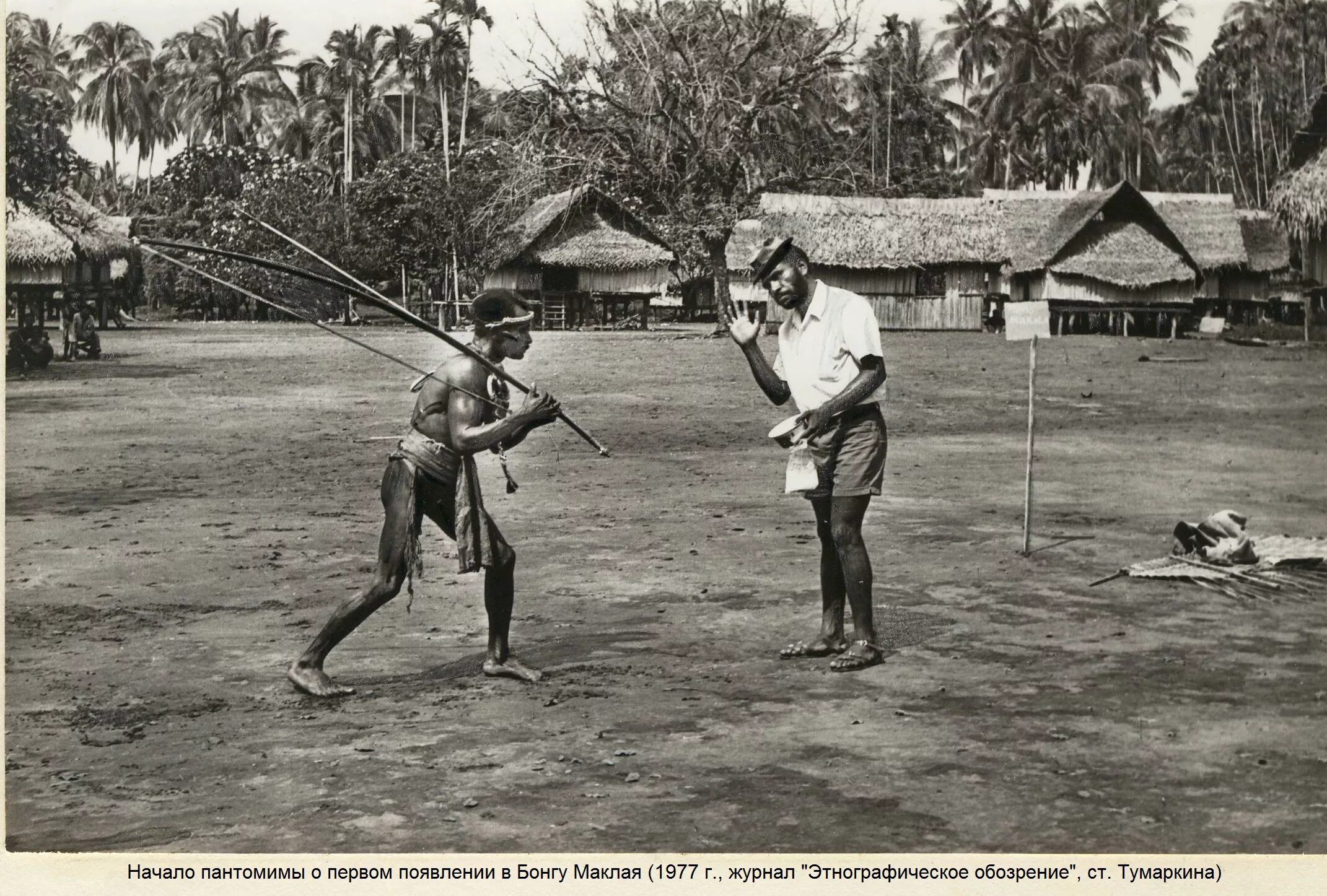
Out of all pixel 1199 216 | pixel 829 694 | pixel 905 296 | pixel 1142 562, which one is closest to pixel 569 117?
pixel 1142 562

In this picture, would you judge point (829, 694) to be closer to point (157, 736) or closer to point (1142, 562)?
point (157, 736)

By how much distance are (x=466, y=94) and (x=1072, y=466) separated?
198 inches

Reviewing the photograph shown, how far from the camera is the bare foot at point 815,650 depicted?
5.55 metres

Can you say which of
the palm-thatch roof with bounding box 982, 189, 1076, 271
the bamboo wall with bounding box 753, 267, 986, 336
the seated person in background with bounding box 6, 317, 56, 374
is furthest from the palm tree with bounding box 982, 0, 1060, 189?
the seated person in background with bounding box 6, 317, 56, 374

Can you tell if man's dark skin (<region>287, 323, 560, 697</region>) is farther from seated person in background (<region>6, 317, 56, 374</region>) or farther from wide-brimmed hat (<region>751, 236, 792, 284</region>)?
seated person in background (<region>6, 317, 56, 374</region>)

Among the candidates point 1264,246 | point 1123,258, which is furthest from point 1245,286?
point 1123,258

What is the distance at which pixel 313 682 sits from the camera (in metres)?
4.97

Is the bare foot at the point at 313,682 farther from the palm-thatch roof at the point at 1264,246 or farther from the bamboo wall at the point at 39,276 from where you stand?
the palm-thatch roof at the point at 1264,246

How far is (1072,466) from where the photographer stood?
33.9 feet

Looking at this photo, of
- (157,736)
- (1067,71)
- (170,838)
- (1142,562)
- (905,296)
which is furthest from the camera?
(905,296)

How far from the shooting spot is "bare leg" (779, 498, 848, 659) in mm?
5539

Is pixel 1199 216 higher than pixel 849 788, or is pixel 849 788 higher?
pixel 1199 216

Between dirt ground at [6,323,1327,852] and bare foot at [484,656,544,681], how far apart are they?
84 mm

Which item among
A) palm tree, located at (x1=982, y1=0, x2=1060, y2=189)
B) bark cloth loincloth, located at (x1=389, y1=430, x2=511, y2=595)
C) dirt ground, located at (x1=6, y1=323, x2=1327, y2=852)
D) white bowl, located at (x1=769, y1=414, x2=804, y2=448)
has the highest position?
palm tree, located at (x1=982, y1=0, x2=1060, y2=189)
